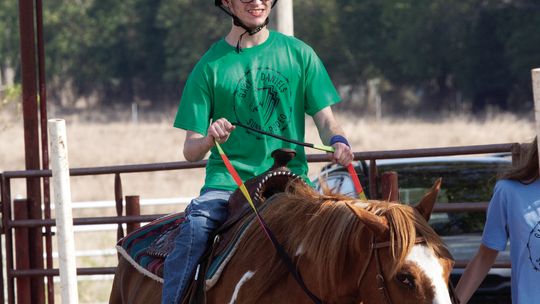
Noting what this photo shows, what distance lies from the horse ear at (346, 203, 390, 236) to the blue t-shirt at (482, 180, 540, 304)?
818mm

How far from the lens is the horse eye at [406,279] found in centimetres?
367

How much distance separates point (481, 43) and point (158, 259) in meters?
53.1

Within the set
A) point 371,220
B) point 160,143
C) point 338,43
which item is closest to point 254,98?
point 371,220

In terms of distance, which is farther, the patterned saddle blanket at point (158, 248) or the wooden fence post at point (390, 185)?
A: the wooden fence post at point (390, 185)

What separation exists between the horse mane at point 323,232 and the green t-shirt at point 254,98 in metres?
0.36

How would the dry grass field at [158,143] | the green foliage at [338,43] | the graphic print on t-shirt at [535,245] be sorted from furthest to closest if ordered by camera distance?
the green foliage at [338,43]
the dry grass field at [158,143]
the graphic print on t-shirt at [535,245]

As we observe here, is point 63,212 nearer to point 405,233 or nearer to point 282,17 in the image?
point 405,233

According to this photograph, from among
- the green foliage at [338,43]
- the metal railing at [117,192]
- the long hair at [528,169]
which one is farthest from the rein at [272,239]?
the green foliage at [338,43]

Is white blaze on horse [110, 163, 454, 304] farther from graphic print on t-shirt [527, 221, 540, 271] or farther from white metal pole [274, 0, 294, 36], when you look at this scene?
white metal pole [274, 0, 294, 36]

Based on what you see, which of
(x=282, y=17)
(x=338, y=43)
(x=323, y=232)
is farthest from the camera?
(x=338, y=43)

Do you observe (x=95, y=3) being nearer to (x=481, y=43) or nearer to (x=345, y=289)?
(x=481, y=43)

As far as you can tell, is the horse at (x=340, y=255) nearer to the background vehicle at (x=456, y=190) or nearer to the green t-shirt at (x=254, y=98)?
Result: the green t-shirt at (x=254, y=98)

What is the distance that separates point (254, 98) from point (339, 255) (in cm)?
105

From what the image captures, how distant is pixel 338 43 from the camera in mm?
64500
